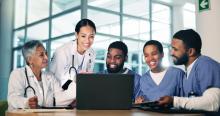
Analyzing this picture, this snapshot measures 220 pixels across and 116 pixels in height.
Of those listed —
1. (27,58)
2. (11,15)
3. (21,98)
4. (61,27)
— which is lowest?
(21,98)

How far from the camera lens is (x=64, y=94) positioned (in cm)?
228

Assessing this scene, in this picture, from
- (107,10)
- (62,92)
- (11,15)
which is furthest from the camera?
(11,15)

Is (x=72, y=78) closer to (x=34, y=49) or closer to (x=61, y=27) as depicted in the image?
(x=34, y=49)

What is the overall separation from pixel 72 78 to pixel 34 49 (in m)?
0.40

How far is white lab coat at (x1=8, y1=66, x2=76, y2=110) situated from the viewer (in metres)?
2.21

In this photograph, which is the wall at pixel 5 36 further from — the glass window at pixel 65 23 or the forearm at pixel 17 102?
the forearm at pixel 17 102

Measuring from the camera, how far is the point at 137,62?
24.0ft

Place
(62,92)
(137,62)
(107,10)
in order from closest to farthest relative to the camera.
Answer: (62,92)
(107,10)
(137,62)

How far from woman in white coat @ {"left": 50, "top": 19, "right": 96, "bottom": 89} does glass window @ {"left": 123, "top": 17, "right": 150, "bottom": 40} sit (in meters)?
4.41

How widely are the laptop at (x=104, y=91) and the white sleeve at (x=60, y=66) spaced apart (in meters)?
0.86

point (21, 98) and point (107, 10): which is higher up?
point (107, 10)

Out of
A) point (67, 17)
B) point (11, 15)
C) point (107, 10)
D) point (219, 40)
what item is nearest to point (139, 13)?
point (107, 10)

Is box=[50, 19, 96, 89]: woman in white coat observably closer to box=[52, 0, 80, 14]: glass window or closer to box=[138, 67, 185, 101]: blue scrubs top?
box=[138, 67, 185, 101]: blue scrubs top

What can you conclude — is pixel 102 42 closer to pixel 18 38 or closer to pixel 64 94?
pixel 18 38
